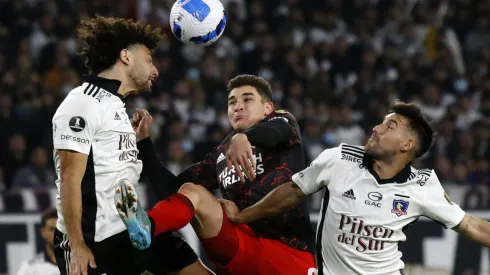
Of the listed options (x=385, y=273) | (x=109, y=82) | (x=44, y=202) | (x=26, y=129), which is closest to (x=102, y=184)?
(x=109, y=82)

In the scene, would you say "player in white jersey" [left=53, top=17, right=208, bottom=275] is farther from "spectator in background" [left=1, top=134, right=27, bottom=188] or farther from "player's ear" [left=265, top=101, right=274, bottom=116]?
"spectator in background" [left=1, top=134, right=27, bottom=188]

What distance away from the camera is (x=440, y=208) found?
5.23 m

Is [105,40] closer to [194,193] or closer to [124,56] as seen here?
[124,56]

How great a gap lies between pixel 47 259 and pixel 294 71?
250 inches

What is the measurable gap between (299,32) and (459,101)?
2770mm

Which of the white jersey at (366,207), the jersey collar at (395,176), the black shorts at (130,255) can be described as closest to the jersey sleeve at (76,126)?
the black shorts at (130,255)

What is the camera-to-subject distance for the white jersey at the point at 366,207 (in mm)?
5270

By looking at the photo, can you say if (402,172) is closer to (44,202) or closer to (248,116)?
(248,116)

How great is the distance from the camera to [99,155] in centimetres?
507

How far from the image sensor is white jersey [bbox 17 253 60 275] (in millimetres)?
7930

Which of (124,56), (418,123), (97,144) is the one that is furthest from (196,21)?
(418,123)

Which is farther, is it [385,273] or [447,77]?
[447,77]

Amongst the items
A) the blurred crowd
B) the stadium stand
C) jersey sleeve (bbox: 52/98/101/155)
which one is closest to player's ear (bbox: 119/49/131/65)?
jersey sleeve (bbox: 52/98/101/155)

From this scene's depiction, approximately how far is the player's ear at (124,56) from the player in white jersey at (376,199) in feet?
3.78
